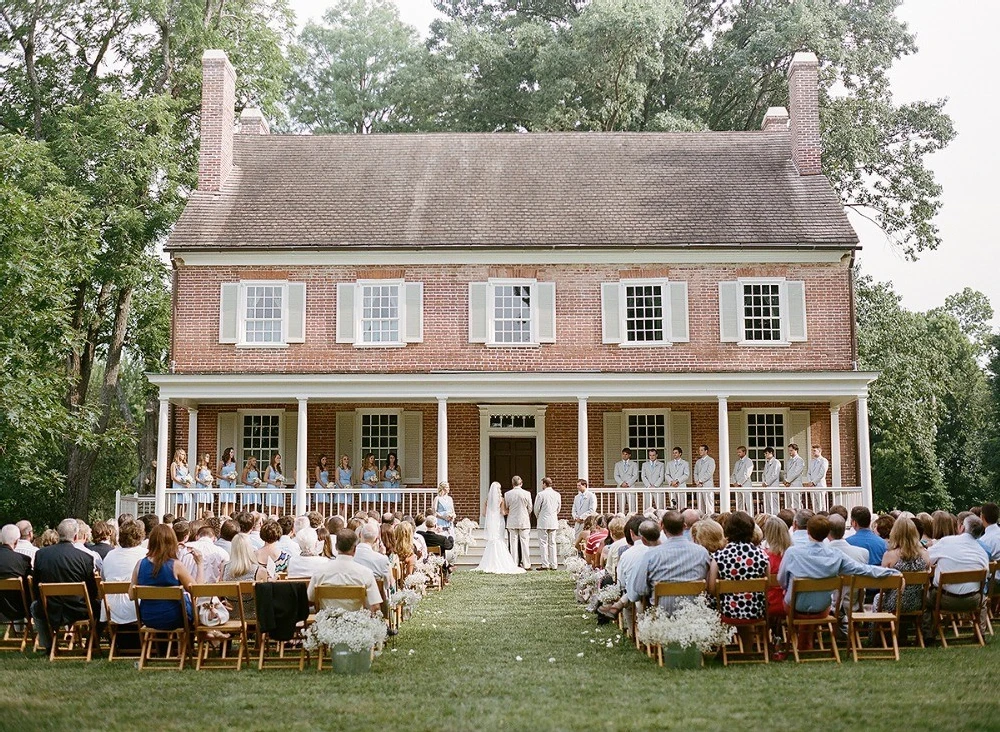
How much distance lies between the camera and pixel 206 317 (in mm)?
25172

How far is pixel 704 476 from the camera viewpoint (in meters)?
23.7

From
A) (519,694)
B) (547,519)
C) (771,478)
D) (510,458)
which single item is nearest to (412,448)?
(510,458)

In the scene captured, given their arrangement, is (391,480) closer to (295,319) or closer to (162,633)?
(295,319)

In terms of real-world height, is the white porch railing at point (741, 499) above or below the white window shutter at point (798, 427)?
below

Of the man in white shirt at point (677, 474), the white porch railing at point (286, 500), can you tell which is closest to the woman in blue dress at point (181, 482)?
the white porch railing at point (286, 500)

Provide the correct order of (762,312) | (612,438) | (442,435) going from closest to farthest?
(442,435)
(762,312)
(612,438)

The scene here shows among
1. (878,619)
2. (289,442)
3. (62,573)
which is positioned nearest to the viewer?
(878,619)

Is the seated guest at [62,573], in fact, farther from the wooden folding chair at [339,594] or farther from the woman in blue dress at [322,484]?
the woman in blue dress at [322,484]

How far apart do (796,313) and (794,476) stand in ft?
12.2

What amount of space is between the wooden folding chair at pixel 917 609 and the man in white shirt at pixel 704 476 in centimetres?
1180

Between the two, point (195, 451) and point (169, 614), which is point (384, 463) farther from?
point (169, 614)

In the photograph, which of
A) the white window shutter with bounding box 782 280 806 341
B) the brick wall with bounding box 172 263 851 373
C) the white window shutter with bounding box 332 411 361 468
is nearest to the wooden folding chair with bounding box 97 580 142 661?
the brick wall with bounding box 172 263 851 373

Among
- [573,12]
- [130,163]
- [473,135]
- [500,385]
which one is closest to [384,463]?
[500,385]

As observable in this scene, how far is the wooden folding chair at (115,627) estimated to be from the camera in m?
10.8
